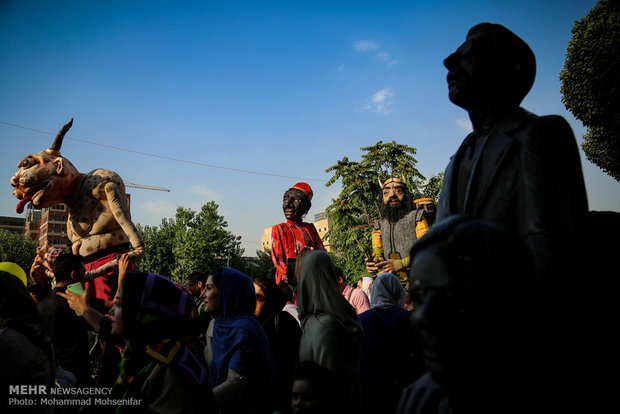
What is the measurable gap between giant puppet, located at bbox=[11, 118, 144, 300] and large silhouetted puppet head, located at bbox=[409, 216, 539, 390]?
560cm

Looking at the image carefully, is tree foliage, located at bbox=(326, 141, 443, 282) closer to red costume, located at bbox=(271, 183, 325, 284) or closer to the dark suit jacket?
red costume, located at bbox=(271, 183, 325, 284)

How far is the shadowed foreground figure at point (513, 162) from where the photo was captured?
1.38 m

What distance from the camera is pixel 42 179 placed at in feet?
19.7

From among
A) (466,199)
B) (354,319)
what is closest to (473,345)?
(466,199)

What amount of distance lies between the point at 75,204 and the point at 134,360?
15.2ft

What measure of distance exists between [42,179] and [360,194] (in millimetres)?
24201

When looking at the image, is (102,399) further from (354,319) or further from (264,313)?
(264,313)

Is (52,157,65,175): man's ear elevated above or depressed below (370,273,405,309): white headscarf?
above

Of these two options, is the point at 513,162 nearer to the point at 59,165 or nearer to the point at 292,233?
the point at 292,233

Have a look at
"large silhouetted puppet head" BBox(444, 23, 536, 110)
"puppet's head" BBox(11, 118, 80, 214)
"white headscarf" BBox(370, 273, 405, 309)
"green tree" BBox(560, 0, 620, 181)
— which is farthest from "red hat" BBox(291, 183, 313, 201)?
"green tree" BBox(560, 0, 620, 181)

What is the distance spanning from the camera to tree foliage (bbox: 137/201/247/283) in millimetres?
40250

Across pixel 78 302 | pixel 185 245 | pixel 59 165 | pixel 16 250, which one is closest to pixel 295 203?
pixel 78 302

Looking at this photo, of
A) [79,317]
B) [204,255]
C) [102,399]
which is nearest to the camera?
[102,399]

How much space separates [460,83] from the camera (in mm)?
1835
